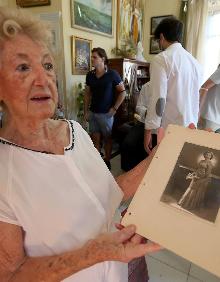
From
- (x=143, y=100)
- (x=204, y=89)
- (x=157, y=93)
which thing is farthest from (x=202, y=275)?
(x=143, y=100)

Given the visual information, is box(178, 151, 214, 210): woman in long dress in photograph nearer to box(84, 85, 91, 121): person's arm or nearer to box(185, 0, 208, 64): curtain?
box(84, 85, 91, 121): person's arm

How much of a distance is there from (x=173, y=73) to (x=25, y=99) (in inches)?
47.2

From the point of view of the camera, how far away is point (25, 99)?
27.9 inches

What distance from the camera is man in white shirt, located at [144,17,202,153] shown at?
163cm

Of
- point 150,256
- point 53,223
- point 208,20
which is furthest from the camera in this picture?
point 208,20

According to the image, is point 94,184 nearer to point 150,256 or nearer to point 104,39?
point 150,256

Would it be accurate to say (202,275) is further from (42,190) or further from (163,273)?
(42,190)

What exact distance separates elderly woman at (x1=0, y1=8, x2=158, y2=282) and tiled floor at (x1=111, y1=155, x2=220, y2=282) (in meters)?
0.74

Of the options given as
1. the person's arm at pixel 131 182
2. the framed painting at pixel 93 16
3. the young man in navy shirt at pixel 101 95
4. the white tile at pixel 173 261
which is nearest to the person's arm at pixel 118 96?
the young man in navy shirt at pixel 101 95

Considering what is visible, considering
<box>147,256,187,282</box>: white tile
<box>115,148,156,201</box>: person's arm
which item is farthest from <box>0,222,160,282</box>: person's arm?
<box>147,256,187,282</box>: white tile

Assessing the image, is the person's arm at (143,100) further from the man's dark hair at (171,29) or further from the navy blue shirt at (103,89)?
the man's dark hair at (171,29)

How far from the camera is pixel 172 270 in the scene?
1.48 metres

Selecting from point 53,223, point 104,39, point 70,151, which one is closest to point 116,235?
point 53,223

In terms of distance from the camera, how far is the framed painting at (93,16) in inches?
111
